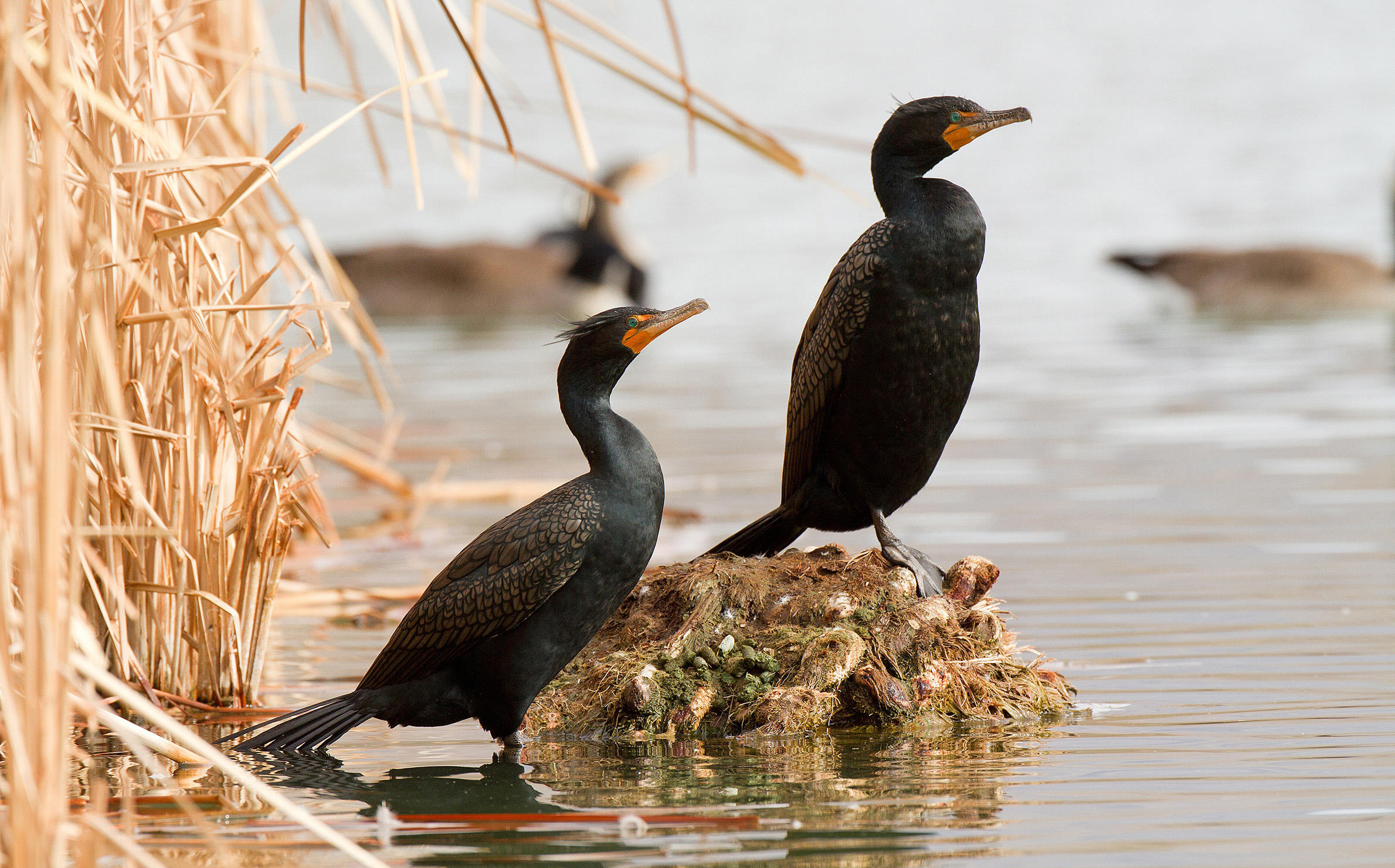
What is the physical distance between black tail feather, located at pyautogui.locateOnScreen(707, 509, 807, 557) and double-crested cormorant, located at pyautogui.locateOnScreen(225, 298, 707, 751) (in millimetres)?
647

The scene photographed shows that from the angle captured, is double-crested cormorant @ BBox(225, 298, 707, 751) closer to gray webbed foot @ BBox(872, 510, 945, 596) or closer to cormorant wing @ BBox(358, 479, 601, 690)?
cormorant wing @ BBox(358, 479, 601, 690)

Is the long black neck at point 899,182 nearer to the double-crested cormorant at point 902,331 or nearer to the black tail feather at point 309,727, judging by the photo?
the double-crested cormorant at point 902,331

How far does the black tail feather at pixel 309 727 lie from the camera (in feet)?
13.1

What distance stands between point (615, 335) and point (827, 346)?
746 millimetres

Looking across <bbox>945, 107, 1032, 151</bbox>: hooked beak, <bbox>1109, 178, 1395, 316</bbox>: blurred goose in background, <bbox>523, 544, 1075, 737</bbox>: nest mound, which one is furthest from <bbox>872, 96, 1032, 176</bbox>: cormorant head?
<bbox>1109, 178, 1395, 316</bbox>: blurred goose in background

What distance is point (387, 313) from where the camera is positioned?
19734mm

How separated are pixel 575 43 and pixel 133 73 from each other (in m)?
1.39

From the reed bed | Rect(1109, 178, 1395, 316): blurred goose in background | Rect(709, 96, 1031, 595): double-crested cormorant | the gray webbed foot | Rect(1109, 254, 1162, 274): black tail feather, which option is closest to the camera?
the reed bed

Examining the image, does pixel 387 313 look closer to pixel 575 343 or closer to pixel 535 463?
pixel 535 463

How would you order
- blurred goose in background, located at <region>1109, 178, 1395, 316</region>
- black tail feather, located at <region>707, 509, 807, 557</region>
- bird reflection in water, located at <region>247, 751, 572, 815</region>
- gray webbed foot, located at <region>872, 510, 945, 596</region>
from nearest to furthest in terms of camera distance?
bird reflection in water, located at <region>247, 751, 572, 815</region> < gray webbed foot, located at <region>872, 510, 945, 596</region> < black tail feather, located at <region>707, 509, 807, 557</region> < blurred goose in background, located at <region>1109, 178, 1395, 316</region>

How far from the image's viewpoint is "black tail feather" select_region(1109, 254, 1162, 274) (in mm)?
16797

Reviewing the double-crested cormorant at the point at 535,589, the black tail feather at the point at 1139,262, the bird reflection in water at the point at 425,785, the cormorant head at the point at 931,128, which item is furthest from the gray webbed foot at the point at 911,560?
the black tail feather at the point at 1139,262

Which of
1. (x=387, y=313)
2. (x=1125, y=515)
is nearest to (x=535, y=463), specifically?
(x=1125, y=515)

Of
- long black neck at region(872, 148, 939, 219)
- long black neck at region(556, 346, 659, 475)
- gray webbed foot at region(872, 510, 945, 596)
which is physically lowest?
gray webbed foot at region(872, 510, 945, 596)
